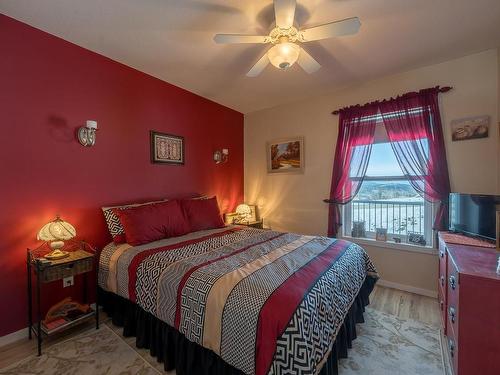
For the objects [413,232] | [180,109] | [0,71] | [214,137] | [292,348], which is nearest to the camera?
[292,348]

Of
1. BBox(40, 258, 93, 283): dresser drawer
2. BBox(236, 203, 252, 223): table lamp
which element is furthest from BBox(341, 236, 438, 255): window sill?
BBox(40, 258, 93, 283): dresser drawer

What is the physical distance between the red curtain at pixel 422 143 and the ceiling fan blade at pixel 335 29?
1573mm

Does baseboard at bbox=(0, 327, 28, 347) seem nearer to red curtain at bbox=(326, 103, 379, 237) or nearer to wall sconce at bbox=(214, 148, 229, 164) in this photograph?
wall sconce at bbox=(214, 148, 229, 164)

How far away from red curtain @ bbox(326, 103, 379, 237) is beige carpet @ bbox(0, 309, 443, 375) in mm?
1421

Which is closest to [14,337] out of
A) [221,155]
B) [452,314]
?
[221,155]

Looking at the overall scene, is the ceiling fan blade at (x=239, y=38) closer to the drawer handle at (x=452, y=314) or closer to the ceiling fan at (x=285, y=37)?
the ceiling fan at (x=285, y=37)

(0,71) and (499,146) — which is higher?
(0,71)

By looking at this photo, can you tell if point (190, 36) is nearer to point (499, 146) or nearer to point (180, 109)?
point (180, 109)

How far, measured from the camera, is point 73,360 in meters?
1.70

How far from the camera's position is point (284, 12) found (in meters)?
1.55

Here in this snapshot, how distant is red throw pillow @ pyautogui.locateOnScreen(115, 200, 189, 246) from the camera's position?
218 cm

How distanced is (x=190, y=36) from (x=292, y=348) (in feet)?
7.93

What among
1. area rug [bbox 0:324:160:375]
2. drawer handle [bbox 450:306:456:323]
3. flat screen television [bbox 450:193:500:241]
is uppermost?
flat screen television [bbox 450:193:500:241]

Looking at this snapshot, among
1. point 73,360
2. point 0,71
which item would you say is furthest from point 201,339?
point 0,71
